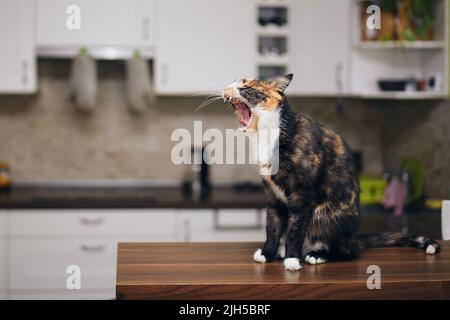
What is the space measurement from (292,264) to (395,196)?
6.72ft

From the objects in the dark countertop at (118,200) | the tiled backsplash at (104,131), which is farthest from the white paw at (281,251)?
the tiled backsplash at (104,131)

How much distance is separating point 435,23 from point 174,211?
1.66 meters

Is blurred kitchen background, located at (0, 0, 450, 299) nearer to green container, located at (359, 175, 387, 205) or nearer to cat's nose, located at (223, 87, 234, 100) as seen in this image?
green container, located at (359, 175, 387, 205)

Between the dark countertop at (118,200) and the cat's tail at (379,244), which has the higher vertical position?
the cat's tail at (379,244)

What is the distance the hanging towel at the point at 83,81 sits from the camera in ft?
10.9

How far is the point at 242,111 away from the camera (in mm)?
1100

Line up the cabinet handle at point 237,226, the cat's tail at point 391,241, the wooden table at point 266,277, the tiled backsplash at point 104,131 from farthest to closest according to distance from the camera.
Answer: the tiled backsplash at point 104,131 → the cabinet handle at point 237,226 → the cat's tail at point 391,241 → the wooden table at point 266,277

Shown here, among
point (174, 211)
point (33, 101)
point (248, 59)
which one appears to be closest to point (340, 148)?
point (174, 211)

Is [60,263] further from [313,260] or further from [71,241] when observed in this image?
[313,260]

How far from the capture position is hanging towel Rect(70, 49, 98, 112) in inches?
131

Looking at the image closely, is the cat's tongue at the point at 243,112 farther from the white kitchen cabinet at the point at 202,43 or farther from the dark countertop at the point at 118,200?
the white kitchen cabinet at the point at 202,43

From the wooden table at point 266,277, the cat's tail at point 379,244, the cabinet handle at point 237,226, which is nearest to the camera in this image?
the wooden table at point 266,277

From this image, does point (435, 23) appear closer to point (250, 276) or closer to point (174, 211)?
point (174, 211)

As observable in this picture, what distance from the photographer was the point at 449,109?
302cm
